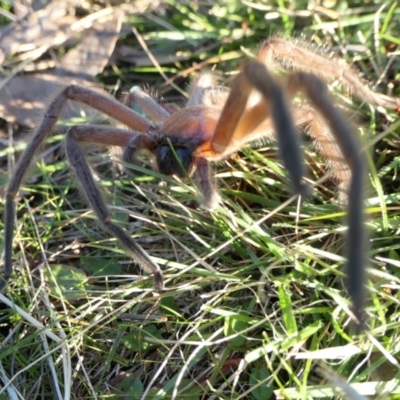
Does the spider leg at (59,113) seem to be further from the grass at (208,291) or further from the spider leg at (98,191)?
the grass at (208,291)

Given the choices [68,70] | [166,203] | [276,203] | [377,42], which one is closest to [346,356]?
[276,203]

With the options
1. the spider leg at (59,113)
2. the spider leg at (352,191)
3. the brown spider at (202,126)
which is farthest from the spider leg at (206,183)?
the spider leg at (352,191)

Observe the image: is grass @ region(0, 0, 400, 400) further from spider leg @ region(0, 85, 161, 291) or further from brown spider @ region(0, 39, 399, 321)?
spider leg @ region(0, 85, 161, 291)

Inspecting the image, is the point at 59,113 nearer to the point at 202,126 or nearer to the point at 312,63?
the point at 202,126

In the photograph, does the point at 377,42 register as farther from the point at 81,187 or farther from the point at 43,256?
the point at 43,256

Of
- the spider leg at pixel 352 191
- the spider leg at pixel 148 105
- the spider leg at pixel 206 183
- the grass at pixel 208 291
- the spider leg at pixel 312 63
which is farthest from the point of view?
the spider leg at pixel 148 105

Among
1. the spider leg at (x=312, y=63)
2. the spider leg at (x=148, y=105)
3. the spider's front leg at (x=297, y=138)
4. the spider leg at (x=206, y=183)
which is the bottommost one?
the spider leg at (x=206, y=183)
